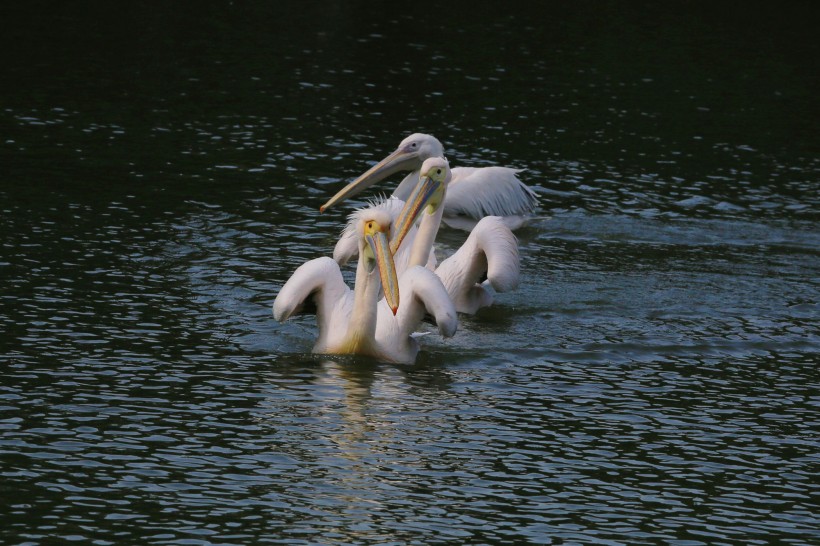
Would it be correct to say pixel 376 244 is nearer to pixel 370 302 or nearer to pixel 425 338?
pixel 370 302

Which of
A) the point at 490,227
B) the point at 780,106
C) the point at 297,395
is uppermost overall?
the point at 780,106

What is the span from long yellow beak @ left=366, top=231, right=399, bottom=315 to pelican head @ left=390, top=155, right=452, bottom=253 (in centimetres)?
139

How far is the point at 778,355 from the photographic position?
10.0 m

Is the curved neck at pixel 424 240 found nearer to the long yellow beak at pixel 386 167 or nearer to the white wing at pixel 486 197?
the long yellow beak at pixel 386 167

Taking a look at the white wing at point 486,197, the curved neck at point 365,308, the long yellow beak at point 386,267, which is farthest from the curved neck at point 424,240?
the white wing at point 486,197

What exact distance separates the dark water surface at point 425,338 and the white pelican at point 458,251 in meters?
0.27

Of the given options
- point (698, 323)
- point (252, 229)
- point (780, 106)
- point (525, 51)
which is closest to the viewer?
point (698, 323)

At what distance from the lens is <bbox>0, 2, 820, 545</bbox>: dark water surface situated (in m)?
7.24

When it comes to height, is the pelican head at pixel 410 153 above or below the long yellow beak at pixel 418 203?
above

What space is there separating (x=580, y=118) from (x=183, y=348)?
904 cm

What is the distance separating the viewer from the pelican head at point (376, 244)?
9445 millimetres

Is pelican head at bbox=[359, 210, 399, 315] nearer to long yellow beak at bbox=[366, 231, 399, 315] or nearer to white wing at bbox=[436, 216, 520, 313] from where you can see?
long yellow beak at bbox=[366, 231, 399, 315]

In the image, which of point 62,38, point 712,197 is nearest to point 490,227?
point 712,197

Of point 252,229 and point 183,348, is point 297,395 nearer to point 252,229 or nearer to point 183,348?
point 183,348
